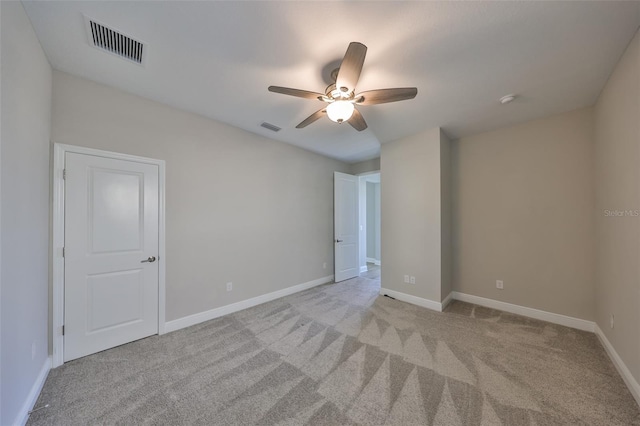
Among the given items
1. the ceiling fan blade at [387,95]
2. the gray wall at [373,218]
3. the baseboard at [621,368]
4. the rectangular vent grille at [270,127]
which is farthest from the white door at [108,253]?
the gray wall at [373,218]

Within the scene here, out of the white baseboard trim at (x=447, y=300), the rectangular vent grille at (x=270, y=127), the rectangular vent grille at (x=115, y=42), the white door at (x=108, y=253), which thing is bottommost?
the white baseboard trim at (x=447, y=300)

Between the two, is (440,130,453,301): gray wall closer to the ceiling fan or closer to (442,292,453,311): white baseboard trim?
(442,292,453,311): white baseboard trim

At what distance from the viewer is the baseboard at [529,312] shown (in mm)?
2807

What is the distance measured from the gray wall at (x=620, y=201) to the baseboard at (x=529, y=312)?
0.24 m

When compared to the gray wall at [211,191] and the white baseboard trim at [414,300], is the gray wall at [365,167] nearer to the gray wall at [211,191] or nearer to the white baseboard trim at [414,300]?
the gray wall at [211,191]

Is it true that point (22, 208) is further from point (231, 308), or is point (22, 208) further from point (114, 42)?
point (231, 308)

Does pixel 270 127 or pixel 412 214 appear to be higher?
pixel 270 127

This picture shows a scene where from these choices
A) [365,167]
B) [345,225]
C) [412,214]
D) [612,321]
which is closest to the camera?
[612,321]

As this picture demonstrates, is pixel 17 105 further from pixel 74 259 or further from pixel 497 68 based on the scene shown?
pixel 497 68

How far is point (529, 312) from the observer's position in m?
3.15

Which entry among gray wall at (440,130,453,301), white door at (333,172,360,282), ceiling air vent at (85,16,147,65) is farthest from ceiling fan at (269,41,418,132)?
white door at (333,172,360,282)

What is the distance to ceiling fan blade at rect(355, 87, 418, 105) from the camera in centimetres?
183

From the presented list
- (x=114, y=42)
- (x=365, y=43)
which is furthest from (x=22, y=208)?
(x=365, y=43)

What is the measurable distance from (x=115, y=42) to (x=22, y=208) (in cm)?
139
